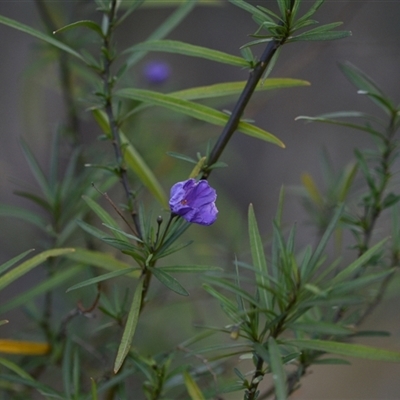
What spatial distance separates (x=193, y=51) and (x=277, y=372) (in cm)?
38

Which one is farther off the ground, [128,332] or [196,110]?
[196,110]

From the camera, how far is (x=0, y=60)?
2236 mm

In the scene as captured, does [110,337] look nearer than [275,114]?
Yes

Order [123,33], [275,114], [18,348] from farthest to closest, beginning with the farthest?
[275,114], [123,33], [18,348]

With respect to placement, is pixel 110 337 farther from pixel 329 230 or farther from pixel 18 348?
pixel 329 230

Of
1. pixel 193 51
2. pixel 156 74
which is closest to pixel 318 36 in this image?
pixel 193 51

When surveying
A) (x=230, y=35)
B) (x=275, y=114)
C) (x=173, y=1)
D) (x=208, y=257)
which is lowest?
(x=208, y=257)

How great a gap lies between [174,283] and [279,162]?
2133 mm

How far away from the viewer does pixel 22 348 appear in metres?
0.87

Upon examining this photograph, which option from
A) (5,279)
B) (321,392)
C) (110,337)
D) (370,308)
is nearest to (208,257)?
(110,337)

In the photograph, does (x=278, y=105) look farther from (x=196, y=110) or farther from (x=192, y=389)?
(x=192, y=389)

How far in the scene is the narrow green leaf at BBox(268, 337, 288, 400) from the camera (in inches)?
19.7

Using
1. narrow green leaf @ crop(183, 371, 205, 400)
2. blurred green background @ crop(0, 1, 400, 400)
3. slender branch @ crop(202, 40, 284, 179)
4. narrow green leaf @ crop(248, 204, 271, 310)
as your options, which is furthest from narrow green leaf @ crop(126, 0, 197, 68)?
blurred green background @ crop(0, 1, 400, 400)

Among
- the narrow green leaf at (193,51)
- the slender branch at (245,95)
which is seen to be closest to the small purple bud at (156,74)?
the narrow green leaf at (193,51)
